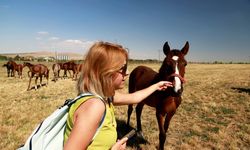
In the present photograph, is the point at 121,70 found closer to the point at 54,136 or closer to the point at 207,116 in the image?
the point at 54,136

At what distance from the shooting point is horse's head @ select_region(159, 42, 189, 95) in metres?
4.28

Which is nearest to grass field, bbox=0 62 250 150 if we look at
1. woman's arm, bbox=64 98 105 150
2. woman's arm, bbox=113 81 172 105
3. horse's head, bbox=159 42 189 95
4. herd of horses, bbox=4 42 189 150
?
herd of horses, bbox=4 42 189 150

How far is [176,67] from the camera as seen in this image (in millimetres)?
4523

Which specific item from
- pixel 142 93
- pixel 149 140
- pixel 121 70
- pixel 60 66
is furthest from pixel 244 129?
pixel 60 66

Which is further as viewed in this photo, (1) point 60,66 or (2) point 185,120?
(1) point 60,66

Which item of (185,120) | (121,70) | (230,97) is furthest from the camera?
(230,97)

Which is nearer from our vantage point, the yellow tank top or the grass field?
the yellow tank top

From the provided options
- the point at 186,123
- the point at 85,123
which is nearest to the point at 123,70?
the point at 85,123

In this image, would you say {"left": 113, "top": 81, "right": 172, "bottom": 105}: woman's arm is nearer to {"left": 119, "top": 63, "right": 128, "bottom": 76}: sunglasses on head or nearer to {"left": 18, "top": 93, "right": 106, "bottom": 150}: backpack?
{"left": 119, "top": 63, "right": 128, "bottom": 76}: sunglasses on head

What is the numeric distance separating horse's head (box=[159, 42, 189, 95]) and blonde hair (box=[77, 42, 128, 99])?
2488 mm

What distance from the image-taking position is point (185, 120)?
8.70m

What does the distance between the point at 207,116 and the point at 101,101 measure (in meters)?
8.33

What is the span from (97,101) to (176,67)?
3.03 m

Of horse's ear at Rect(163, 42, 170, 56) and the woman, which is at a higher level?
horse's ear at Rect(163, 42, 170, 56)
